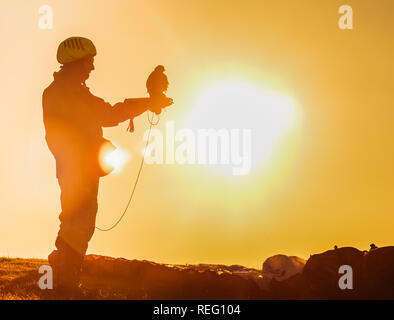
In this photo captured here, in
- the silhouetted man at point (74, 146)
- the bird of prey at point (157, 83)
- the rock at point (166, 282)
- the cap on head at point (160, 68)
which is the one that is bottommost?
the rock at point (166, 282)

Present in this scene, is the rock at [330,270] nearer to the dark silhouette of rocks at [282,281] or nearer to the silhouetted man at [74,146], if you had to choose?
the dark silhouette of rocks at [282,281]

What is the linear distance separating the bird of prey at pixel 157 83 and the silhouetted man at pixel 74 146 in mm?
1116

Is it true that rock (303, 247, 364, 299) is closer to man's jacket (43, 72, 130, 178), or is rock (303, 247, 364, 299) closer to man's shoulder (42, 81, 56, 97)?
man's jacket (43, 72, 130, 178)

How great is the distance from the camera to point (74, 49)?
43.9 ft

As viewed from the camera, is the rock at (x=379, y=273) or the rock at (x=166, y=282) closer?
the rock at (x=166, y=282)

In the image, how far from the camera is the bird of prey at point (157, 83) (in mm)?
14555

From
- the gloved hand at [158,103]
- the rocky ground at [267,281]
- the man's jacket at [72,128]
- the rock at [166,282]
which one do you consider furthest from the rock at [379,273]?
the man's jacket at [72,128]

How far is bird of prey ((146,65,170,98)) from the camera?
14.6m

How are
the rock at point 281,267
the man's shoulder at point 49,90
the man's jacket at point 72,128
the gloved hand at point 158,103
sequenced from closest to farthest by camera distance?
the man's jacket at point 72,128 < the man's shoulder at point 49,90 < the gloved hand at point 158,103 < the rock at point 281,267

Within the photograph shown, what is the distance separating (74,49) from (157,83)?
196 centimetres

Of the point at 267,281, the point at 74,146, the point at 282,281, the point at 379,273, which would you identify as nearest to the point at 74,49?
the point at 74,146

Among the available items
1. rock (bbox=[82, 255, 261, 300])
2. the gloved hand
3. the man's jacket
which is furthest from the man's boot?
the gloved hand
